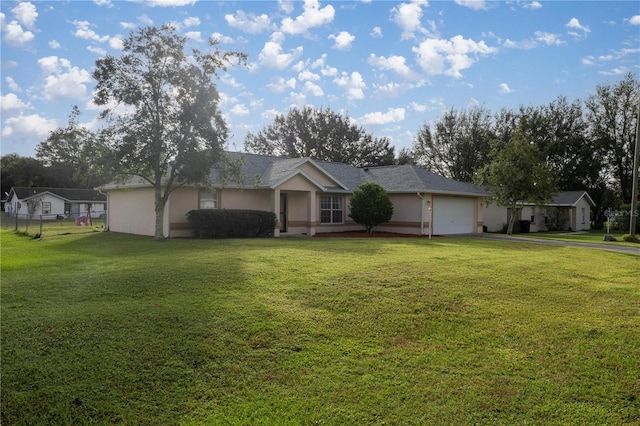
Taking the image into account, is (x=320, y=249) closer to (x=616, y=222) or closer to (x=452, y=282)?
(x=452, y=282)

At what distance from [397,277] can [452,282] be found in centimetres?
113

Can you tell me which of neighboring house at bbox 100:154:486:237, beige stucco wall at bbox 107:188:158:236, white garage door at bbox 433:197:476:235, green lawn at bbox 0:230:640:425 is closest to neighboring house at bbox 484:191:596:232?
neighboring house at bbox 100:154:486:237

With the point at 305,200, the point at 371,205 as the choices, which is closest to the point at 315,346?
the point at 371,205

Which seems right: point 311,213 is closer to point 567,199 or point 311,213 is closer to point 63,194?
point 567,199

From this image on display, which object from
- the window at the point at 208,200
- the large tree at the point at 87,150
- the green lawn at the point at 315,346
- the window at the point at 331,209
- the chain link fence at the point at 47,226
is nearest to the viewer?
the green lawn at the point at 315,346

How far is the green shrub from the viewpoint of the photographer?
758 inches

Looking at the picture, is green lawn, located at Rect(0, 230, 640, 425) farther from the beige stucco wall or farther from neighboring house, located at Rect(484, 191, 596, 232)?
neighboring house, located at Rect(484, 191, 596, 232)

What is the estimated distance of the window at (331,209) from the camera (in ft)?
82.8

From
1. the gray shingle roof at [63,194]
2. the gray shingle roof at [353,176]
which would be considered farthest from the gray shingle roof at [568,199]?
the gray shingle roof at [63,194]

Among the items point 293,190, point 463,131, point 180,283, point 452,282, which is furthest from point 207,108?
point 463,131

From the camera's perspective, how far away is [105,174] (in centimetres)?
1748

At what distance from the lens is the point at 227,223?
64.1 feet

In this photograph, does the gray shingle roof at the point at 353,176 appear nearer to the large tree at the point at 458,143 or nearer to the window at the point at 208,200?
the window at the point at 208,200

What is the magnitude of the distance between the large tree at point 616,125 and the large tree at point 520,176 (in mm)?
23285
